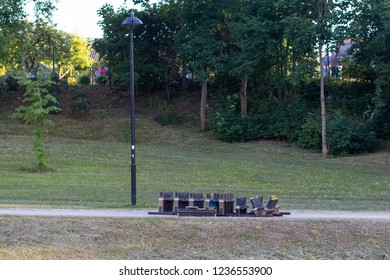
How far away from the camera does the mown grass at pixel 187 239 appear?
11.7 m

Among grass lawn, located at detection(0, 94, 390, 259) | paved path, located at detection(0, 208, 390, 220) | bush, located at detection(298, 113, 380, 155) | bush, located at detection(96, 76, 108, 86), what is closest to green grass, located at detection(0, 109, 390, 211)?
grass lawn, located at detection(0, 94, 390, 259)

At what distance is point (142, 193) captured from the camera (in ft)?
68.1

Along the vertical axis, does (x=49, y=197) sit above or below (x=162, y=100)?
below

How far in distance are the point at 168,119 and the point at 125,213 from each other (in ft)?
96.4

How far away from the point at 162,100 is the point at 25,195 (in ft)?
96.9

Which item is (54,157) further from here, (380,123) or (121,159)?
(380,123)

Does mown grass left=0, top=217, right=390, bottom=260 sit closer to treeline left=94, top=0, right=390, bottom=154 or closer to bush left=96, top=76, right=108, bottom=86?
treeline left=94, top=0, right=390, bottom=154

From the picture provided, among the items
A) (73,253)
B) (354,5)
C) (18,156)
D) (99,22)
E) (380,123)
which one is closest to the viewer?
(73,253)

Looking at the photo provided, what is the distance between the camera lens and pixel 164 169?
2842 cm

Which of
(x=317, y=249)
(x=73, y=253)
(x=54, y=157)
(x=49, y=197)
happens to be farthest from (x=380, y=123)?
(x=73, y=253)

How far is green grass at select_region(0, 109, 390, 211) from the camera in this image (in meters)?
19.6

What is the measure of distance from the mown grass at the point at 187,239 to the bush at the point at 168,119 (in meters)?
30.8

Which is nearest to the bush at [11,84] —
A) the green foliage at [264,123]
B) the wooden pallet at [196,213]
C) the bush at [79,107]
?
the bush at [79,107]

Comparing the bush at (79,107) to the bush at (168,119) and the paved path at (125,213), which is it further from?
the paved path at (125,213)
